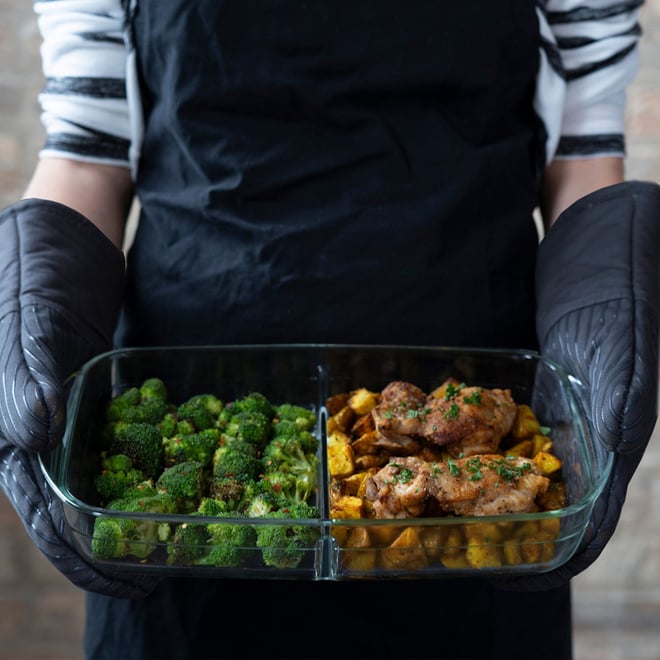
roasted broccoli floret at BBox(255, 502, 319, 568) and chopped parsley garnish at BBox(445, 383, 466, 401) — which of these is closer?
roasted broccoli floret at BBox(255, 502, 319, 568)

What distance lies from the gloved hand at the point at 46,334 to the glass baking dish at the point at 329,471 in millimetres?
29

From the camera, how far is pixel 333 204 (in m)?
1.17

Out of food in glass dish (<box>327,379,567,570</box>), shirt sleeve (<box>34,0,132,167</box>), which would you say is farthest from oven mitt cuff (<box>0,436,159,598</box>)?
shirt sleeve (<box>34,0,132,167</box>)

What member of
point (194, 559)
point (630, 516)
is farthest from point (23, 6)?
point (630, 516)

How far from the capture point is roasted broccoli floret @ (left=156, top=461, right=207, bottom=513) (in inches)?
36.9

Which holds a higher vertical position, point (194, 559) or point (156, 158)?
point (156, 158)

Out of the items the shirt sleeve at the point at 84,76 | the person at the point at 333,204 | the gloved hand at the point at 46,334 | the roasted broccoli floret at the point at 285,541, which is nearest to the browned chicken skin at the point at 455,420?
the person at the point at 333,204

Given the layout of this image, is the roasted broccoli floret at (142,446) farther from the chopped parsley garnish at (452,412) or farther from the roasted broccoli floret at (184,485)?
the chopped parsley garnish at (452,412)

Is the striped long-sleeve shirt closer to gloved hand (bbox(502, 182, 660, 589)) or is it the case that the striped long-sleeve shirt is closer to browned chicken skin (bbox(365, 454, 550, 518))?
gloved hand (bbox(502, 182, 660, 589))

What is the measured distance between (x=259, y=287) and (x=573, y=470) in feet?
1.44

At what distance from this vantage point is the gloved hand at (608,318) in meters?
0.92

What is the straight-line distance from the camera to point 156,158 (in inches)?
48.8

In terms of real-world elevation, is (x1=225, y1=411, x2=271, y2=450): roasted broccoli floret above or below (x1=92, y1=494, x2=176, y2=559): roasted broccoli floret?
below

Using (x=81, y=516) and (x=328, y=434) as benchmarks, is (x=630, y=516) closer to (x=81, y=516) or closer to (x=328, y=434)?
(x=328, y=434)
